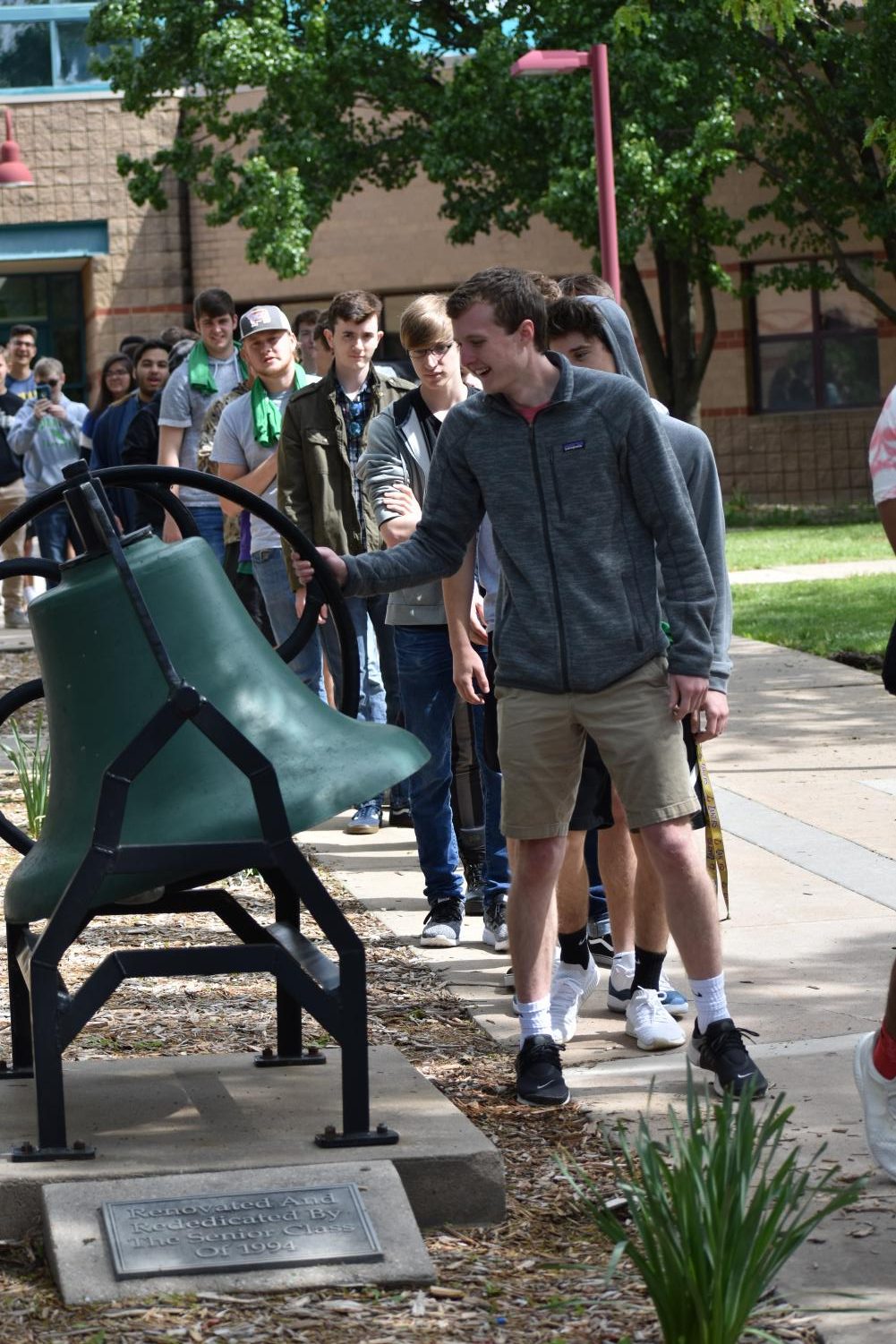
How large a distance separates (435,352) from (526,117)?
60.1 feet

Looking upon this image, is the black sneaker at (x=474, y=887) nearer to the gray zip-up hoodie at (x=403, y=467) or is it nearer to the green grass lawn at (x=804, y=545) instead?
the gray zip-up hoodie at (x=403, y=467)

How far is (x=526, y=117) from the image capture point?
23172mm

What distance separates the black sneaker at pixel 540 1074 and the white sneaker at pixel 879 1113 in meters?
0.77

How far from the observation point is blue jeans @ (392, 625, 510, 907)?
6027 millimetres

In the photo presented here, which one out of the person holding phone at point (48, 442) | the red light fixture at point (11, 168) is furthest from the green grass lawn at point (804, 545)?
the red light fixture at point (11, 168)

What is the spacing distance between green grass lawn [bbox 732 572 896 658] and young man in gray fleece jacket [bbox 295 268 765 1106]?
806cm

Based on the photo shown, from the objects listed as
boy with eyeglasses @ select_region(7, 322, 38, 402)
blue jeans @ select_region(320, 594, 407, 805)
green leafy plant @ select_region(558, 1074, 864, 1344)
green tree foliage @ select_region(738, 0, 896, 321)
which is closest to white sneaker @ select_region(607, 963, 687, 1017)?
green leafy plant @ select_region(558, 1074, 864, 1344)

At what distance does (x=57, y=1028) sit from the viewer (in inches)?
145

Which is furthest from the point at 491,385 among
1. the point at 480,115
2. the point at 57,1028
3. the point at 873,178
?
the point at 873,178

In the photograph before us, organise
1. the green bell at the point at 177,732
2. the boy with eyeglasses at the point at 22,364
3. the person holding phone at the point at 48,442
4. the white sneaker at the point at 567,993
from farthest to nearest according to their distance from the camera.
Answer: the boy with eyeglasses at the point at 22,364, the person holding phone at the point at 48,442, the white sneaker at the point at 567,993, the green bell at the point at 177,732

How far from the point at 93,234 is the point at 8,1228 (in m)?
26.5

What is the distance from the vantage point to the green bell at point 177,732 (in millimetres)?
3721

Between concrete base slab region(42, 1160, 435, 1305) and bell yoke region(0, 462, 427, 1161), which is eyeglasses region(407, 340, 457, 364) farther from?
concrete base slab region(42, 1160, 435, 1305)

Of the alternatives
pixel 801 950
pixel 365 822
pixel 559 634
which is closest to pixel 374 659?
pixel 365 822
